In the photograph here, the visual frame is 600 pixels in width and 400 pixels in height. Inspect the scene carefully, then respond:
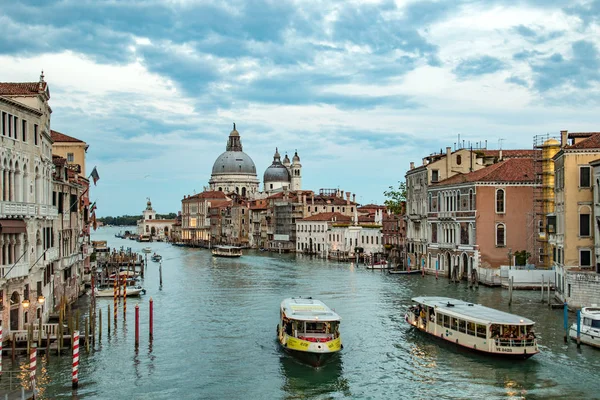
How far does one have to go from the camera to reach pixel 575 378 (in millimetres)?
19109

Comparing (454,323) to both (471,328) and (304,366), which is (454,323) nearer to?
(471,328)

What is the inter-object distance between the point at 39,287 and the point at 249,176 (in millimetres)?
117607

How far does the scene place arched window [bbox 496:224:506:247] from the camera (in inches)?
1622

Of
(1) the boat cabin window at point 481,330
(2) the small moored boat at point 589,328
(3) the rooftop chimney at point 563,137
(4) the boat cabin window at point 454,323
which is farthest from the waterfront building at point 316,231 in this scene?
(1) the boat cabin window at point 481,330

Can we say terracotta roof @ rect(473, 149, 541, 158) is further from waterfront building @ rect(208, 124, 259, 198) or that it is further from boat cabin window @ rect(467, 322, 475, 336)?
waterfront building @ rect(208, 124, 259, 198)

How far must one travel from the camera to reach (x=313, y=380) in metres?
19.5

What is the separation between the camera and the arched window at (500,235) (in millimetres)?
41209

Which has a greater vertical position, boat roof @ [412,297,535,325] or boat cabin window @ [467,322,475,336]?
boat roof @ [412,297,535,325]

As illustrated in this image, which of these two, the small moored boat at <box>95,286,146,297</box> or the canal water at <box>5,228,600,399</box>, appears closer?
the canal water at <box>5,228,600,399</box>

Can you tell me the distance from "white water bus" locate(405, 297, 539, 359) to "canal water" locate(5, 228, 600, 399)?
0.32m

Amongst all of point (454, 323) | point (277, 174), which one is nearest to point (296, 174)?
point (277, 174)

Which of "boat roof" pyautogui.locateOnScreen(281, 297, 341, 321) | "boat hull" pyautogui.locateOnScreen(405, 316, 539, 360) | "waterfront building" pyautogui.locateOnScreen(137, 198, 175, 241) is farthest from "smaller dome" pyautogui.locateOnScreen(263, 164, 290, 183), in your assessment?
"boat hull" pyautogui.locateOnScreen(405, 316, 539, 360)

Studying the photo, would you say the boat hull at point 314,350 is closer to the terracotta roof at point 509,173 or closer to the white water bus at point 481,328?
the white water bus at point 481,328

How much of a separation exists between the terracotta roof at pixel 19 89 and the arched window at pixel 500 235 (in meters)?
26.2
